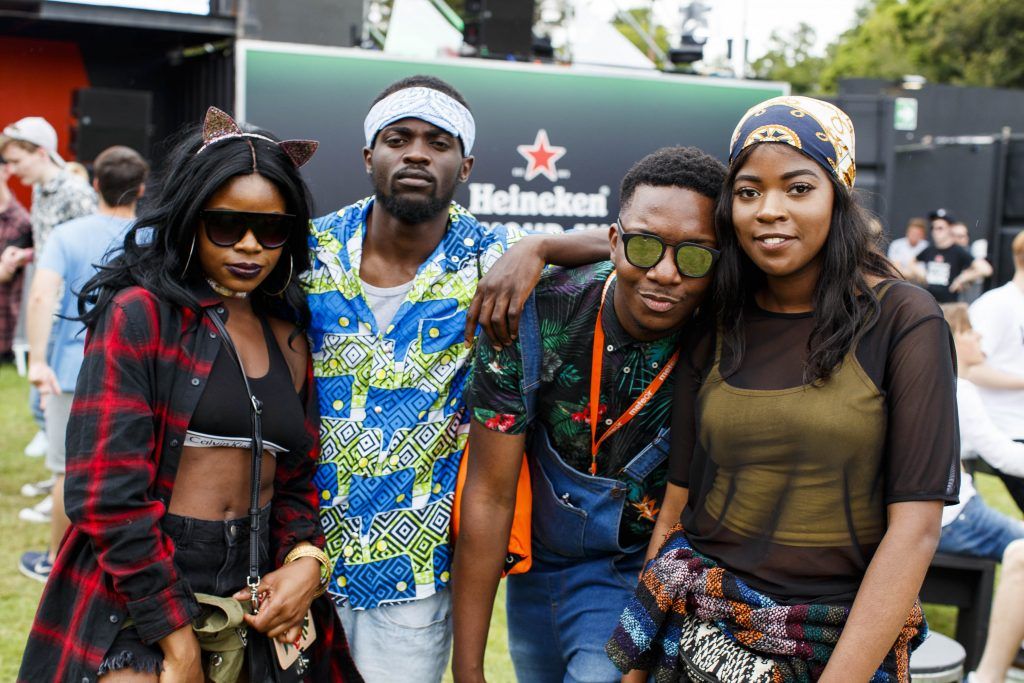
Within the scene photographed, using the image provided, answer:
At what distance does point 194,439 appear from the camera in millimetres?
2359

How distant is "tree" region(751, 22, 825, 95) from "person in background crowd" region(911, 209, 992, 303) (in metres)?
28.3

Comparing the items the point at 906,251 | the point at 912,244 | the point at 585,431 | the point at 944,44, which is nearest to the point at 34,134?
the point at 585,431

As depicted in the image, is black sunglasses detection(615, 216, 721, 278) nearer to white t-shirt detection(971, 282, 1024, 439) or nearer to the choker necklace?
the choker necklace

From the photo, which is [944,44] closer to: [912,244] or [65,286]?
[912,244]

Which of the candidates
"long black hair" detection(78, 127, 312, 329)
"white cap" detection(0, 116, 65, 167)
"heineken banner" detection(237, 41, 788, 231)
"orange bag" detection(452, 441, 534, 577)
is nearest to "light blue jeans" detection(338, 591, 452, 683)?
"orange bag" detection(452, 441, 534, 577)

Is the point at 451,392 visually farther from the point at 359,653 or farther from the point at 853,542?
the point at 853,542

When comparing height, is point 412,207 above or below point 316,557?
above

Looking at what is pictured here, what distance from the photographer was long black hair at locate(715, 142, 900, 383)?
199 centimetres

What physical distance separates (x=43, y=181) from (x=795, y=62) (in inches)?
2151

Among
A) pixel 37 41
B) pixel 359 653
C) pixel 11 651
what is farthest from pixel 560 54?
pixel 359 653

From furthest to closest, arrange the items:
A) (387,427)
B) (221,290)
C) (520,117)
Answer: (520,117) < (387,427) < (221,290)

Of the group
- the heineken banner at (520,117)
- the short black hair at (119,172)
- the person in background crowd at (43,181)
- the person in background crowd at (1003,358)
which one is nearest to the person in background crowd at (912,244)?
the heineken banner at (520,117)

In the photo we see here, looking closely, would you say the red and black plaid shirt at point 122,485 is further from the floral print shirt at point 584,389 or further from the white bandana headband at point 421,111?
the white bandana headband at point 421,111

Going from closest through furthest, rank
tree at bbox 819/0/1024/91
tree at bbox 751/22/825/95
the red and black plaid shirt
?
1. the red and black plaid shirt
2. tree at bbox 819/0/1024/91
3. tree at bbox 751/22/825/95
